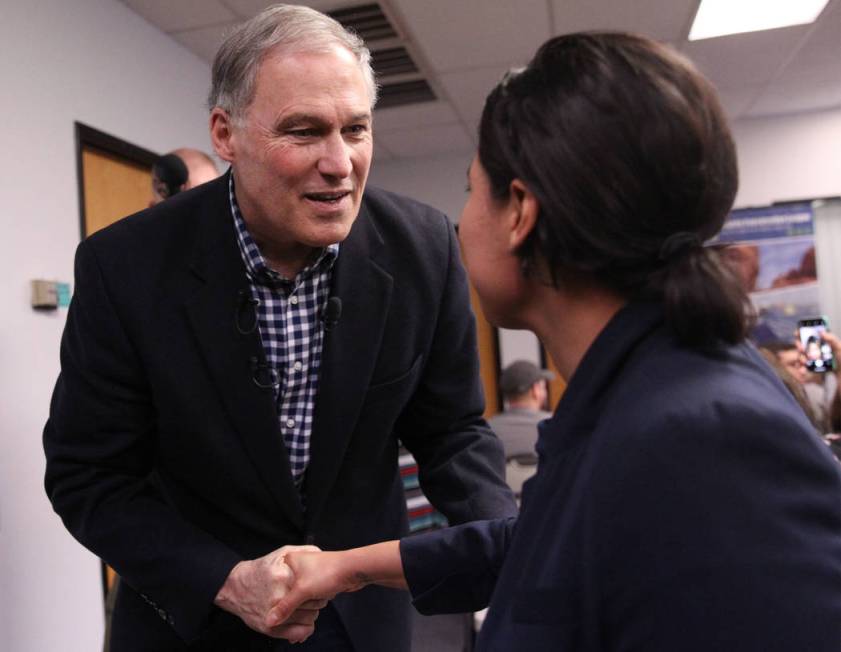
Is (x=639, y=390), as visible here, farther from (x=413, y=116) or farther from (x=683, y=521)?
(x=413, y=116)

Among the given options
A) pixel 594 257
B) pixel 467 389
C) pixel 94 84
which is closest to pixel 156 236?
pixel 467 389

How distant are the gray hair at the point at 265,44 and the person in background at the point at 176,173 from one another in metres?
1.02

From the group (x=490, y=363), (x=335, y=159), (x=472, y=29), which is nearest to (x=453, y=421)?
(x=335, y=159)

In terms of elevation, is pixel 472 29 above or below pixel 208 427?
above

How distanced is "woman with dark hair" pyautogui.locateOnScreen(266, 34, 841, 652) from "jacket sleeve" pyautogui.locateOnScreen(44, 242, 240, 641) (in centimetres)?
52

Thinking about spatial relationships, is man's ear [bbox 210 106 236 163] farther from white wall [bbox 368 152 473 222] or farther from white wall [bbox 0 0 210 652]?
white wall [bbox 368 152 473 222]

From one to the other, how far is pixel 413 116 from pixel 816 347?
3.07 metres

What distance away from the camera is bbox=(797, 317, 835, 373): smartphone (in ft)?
10.2

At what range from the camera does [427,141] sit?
19.9 ft

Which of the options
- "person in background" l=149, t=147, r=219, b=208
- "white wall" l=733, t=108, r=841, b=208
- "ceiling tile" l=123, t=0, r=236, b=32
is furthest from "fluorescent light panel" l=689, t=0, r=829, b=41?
"person in background" l=149, t=147, r=219, b=208

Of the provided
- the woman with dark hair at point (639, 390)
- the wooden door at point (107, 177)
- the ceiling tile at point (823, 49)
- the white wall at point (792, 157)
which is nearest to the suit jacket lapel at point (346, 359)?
the woman with dark hair at point (639, 390)

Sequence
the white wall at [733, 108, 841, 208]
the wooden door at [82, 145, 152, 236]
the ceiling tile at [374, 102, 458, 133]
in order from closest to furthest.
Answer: the wooden door at [82, 145, 152, 236] → the ceiling tile at [374, 102, 458, 133] → the white wall at [733, 108, 841, 208]

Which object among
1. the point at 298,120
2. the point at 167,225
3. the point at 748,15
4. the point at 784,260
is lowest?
the point at 167,225

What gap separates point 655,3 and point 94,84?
2.46 meters
